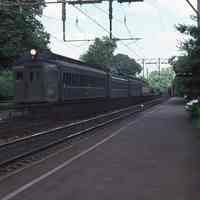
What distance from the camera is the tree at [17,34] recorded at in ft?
131

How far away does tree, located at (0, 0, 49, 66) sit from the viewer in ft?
131

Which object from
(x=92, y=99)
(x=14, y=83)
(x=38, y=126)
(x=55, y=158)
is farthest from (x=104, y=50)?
(x=55, y=158)

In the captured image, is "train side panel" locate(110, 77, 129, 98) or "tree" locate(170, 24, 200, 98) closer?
"tree" locate(170, 24, 200, 98)

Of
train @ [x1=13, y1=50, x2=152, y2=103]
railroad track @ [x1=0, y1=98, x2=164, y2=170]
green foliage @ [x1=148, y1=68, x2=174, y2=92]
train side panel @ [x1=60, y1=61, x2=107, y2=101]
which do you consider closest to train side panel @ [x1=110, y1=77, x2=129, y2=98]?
train side panel @ [x1=60, y1=61, x2=107, y2=101]

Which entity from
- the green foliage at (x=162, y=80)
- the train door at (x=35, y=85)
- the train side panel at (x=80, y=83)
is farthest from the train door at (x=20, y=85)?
the green foliage at (x=162, y=80)

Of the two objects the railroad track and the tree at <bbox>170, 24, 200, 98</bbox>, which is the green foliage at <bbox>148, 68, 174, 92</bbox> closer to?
the tree at <bbox>170, 24, 200, 98</bbox>

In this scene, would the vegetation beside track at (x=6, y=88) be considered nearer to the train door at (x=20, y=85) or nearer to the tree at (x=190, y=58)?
the train door at (x=20, y=85)

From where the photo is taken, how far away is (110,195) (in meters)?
7.80

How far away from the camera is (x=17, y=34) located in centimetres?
4100

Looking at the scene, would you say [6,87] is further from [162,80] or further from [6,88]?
[162,80]

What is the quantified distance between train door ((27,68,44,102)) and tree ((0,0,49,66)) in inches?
608

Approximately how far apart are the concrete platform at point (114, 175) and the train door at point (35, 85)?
8274 mm

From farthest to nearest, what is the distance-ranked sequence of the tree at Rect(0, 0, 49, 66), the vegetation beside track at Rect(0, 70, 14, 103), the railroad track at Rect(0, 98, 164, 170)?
the tree at Rect(0, 0, 49, 66) < the vegetation beside track at Rect(0, 70, 14, 103) < the railroad track at Rect(0, 98, 164, 170)

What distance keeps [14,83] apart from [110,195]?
57.2 feet
